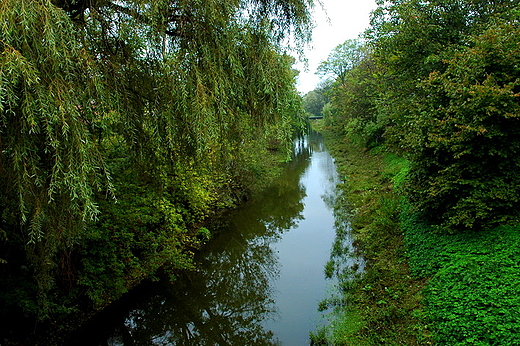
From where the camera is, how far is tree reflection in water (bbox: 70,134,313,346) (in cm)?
620

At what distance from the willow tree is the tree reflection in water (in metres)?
2.22

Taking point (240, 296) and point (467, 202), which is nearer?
point (467, 202)

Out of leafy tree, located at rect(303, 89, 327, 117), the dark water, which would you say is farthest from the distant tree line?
leafy tree, located at rect(303, 89, 327, 117)

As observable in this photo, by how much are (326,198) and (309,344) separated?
9.52m

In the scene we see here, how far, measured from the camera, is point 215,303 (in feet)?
23.8

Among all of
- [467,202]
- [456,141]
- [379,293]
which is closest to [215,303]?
[379,293]

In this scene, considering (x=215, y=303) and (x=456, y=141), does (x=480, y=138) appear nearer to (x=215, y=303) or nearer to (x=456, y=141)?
(x=456, y=141)

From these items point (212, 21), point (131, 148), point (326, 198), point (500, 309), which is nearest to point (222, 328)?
point (131, 148)

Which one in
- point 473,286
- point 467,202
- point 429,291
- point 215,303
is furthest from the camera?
point 215,303

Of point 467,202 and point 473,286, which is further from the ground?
point 467,202

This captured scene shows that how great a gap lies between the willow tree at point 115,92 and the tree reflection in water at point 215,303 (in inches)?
87.2

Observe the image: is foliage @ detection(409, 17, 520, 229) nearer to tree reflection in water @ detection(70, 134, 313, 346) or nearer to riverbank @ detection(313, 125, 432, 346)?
riverbank @ detection(313, 125, 432, 346)

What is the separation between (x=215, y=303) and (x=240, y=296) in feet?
2.13

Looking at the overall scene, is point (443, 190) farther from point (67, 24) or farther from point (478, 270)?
point (67, 24)
